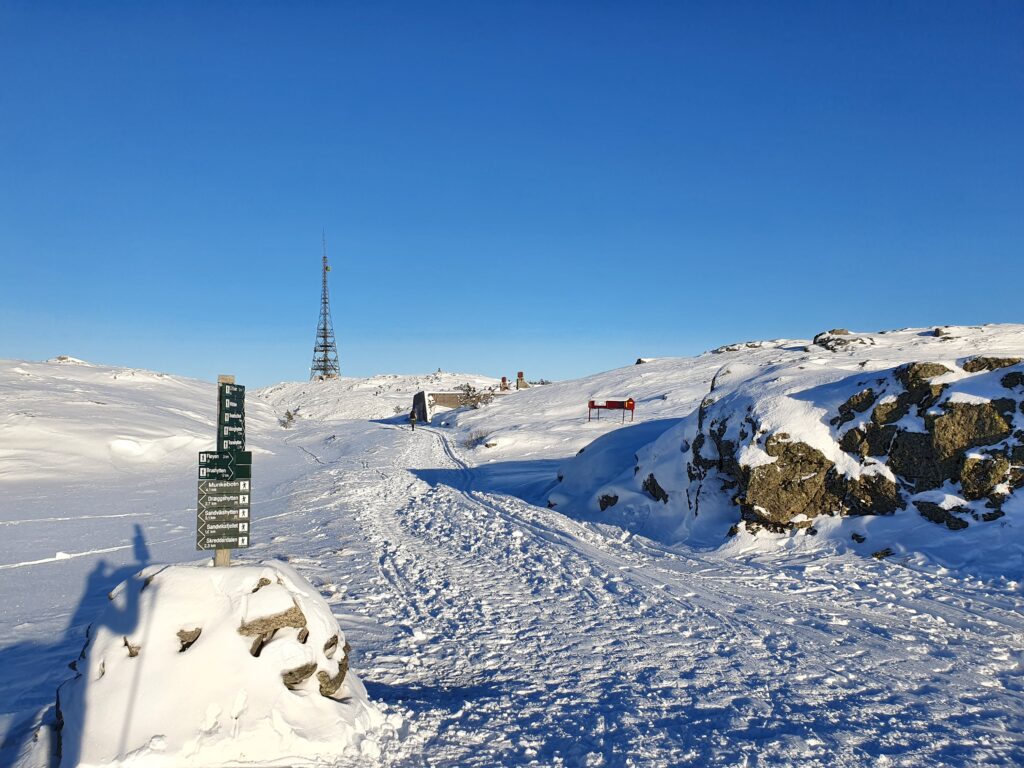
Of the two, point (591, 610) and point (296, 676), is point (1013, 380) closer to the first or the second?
point (591, 610)

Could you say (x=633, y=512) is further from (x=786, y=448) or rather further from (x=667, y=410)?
(x=667, y=410)

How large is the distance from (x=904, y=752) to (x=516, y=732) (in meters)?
2.77

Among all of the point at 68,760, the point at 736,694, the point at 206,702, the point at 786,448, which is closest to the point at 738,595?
the point at 736,694

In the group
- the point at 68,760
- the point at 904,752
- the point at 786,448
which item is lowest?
the point at 904,752

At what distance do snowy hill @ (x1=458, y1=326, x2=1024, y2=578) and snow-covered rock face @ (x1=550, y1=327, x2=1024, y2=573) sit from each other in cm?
2

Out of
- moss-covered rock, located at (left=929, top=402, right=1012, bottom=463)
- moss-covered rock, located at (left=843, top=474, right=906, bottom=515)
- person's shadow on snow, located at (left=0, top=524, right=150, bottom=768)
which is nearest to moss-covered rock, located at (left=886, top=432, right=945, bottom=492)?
moss-covered rock, located at (left=929, top=402, right=1012, bottom=463)

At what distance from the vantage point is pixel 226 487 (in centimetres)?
564

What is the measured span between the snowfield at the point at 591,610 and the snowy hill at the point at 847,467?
0.08 metres

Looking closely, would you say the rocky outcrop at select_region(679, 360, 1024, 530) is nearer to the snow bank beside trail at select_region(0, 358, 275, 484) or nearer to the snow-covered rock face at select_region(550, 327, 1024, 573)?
the snow-covered rock face at select_region(550, 327, 1024, 573)

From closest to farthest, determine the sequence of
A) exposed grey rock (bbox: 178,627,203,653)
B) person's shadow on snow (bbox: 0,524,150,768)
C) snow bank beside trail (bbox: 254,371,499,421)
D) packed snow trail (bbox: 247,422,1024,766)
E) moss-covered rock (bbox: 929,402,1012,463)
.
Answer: person's shadow on snow (bbox: 0,524,150,768), exposed grey rock (bbox: 178,627,203,653), packed snow trail (bbox: 247,422,1024,766), moss-covered rock (bbox: 929,402,1012,463), snow bank beside trail (bbox: 254,371,499,421)

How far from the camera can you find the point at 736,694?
200 inches

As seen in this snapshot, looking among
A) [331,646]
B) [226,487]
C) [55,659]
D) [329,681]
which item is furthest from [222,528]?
[55,659]

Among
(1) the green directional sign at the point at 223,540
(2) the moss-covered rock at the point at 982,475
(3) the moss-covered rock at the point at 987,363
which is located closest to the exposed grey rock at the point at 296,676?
(1) the green directional sign at the point at 223,540

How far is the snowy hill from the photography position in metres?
8.71
